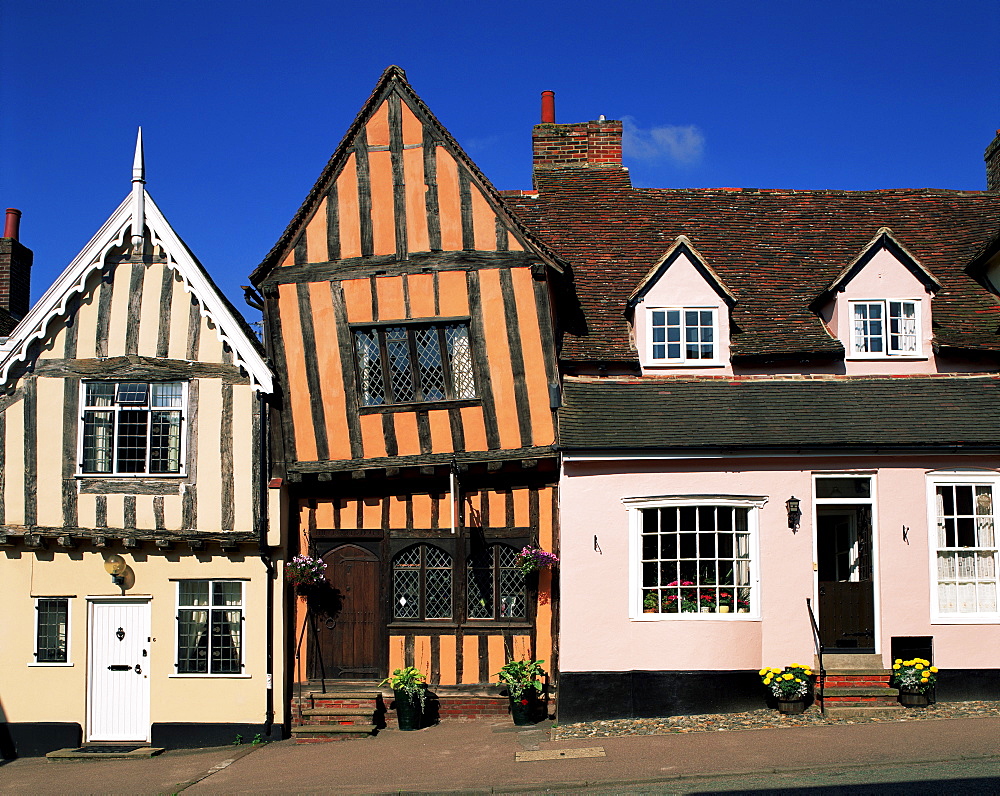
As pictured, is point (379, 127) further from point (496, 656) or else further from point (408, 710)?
point (408, 710)

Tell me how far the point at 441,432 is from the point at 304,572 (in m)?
2.79

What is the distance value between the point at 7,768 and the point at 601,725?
8187 millimetres

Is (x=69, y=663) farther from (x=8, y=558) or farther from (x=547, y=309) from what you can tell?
(x=547, y=309)

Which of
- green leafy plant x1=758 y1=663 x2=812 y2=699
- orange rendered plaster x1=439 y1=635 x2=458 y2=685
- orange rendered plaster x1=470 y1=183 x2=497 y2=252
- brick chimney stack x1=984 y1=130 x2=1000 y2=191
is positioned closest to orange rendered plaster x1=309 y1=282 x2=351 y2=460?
orange rendered plaster x1=470 y1=183 x2=497 y2=252

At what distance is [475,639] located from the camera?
1419 cm

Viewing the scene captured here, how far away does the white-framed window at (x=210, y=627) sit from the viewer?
14.3m

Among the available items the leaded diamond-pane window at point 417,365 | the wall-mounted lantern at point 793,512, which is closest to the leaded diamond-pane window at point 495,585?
the leaded diamond-pane window at point 417,365

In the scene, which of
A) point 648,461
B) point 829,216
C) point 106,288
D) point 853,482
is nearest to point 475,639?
point 648,461

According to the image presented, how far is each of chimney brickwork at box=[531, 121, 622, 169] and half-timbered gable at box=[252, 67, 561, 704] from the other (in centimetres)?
534

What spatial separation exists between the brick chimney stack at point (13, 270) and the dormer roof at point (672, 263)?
1315 cm

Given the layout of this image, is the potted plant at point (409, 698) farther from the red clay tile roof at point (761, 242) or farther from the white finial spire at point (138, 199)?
the white finial spire at point (138, 199)

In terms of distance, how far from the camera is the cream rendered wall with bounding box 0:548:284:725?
46.6 ft

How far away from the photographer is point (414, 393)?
14.4 meters

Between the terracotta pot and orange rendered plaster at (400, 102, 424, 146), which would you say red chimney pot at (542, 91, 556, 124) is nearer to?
orange rendered plaster at (400, 102, 424, 146)
